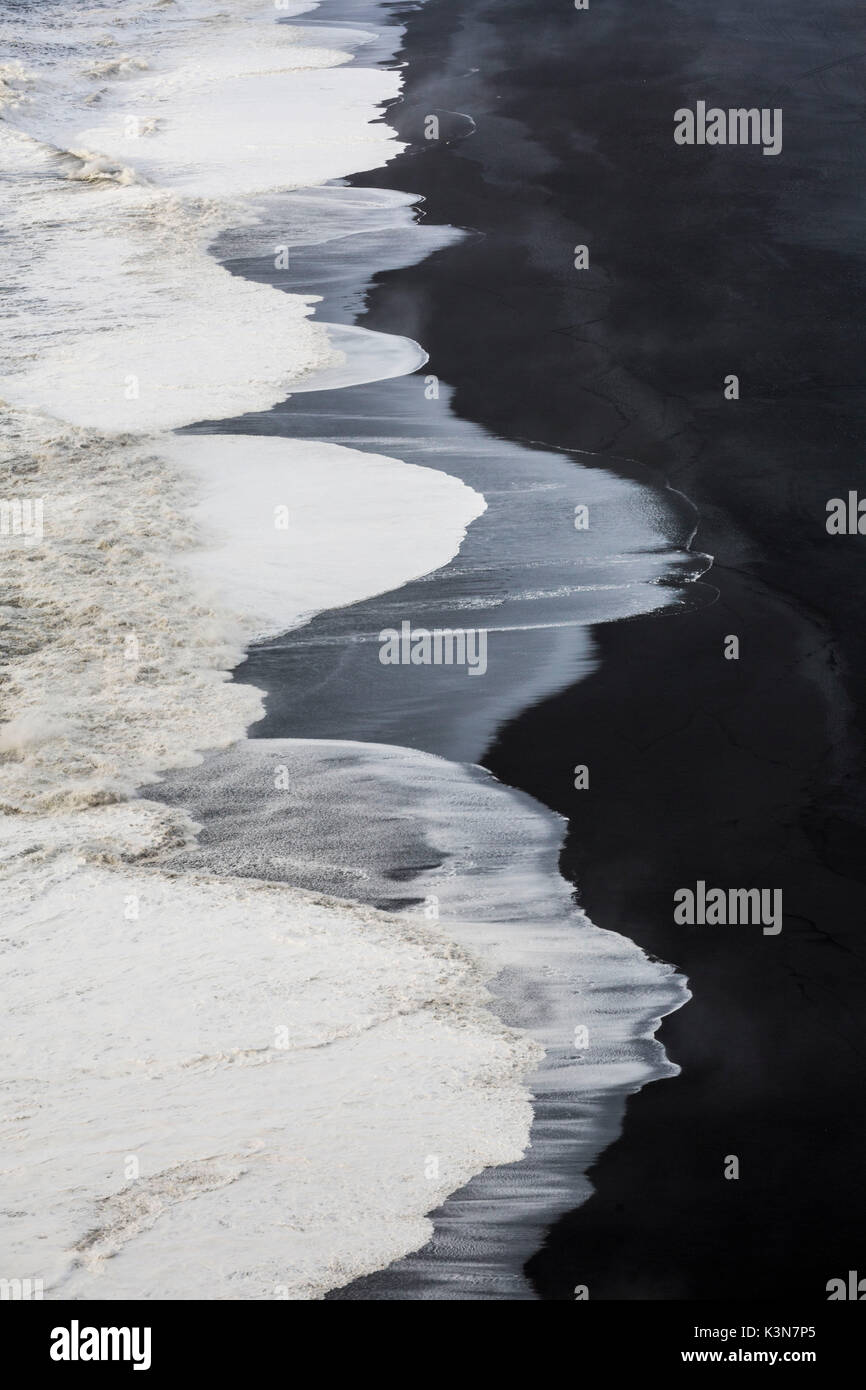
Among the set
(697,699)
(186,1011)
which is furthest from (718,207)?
(186,1011)

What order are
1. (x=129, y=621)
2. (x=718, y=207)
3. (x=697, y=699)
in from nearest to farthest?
(x=697, y=699), (x=129, y=621), (x=718, y=207)

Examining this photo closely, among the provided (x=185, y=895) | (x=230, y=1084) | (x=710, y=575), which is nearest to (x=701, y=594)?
(x=710, y=575)

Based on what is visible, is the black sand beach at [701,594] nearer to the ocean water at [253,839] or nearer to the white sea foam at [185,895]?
the ocean water at [253,839]

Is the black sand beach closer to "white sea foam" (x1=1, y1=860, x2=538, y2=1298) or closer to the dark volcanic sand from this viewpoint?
the dark volcanic sand

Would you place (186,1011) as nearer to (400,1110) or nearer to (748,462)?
(400,1110)

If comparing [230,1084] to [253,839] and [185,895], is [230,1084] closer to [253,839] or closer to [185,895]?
[185,895]

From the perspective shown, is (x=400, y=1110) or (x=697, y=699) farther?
(x=697, y=699)
